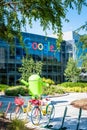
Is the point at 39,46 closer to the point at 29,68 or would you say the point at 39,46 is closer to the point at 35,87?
the point at 29,68

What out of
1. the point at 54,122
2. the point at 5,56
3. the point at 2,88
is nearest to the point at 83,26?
the point at 54,122

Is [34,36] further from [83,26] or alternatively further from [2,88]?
[83,26]

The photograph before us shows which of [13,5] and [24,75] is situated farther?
[24,75]

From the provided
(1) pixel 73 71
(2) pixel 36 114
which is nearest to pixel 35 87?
Answer: (2) pixel 36 114

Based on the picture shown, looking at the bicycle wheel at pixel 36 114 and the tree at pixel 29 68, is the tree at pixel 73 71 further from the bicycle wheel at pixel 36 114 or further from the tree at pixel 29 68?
the bicycle wheel at pixel 36 114

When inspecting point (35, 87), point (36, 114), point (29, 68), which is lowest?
point (36, 114)

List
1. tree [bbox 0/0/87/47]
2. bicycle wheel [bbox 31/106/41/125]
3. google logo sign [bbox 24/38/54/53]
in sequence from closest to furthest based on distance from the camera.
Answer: tree [bbox 0/0/87/47] → bicycle wheel [bbox 31/106/41/125] → google logo sign [bbox 24/38/54/53]

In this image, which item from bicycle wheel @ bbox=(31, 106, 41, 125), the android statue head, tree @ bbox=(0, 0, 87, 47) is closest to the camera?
tree @ bbox=(0, 0, 87, 47)

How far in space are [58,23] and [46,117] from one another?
6.73 metres

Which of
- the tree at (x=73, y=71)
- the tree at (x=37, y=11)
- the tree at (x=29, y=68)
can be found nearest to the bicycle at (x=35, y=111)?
the tree at (x=37, y=11)

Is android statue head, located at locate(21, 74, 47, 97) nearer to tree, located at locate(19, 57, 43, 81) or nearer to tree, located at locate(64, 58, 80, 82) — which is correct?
tree, located at locate(19, 57, 43, 81)

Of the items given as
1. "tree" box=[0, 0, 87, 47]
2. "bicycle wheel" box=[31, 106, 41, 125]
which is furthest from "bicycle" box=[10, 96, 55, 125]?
"tree" box=[0, 0, 87, 47]

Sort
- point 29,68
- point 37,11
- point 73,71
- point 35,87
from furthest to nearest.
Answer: point 73,71
point 29,68
point 35,87
point 37,11

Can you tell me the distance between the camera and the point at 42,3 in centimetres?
752
